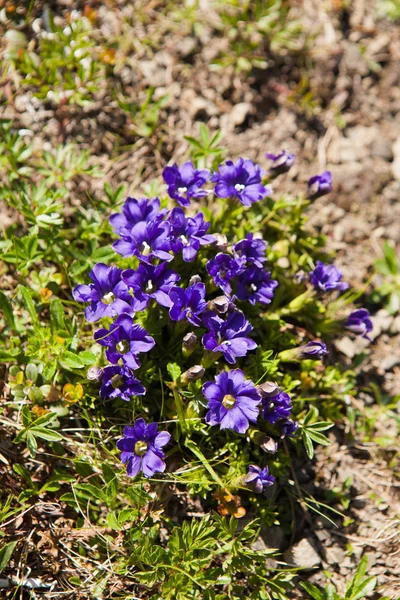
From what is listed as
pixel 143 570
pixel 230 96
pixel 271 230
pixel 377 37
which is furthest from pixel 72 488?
pixel 377 37

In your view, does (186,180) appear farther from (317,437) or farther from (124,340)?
(317,437)

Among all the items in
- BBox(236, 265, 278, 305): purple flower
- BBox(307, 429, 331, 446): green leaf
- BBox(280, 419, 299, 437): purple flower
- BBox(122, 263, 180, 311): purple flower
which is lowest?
BBox(307, 429, 331, 446): green leaf

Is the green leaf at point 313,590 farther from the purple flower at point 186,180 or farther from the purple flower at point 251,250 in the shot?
the purple flower at point 186,180

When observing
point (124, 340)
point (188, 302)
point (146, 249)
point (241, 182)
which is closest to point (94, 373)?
point (124, 340)

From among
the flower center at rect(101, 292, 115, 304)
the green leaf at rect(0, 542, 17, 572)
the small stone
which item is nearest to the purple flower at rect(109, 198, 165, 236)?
the flower center at rect(101, 292, 115, 304)

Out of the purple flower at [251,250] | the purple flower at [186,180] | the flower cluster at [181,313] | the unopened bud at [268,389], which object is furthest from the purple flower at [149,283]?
the unopened bud at [268,389]

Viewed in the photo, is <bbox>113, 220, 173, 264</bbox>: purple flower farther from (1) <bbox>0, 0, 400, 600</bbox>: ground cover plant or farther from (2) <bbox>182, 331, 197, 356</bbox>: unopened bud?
(2) <bbox>182, 331, 197, 356</bbox>: unopened bud
